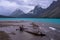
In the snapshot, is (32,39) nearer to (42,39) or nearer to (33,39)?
(33,39)

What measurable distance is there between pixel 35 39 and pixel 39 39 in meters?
0.78

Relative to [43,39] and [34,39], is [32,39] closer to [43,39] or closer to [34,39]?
[34,39]

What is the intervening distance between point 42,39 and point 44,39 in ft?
1.09

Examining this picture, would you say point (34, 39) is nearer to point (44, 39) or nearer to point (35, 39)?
point (35, 39)

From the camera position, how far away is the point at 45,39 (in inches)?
906

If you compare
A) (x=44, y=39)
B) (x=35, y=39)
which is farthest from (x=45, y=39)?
(x=35, y=39)

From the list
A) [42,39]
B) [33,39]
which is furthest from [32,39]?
[42,39]

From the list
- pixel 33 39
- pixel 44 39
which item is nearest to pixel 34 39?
pixel 33 39

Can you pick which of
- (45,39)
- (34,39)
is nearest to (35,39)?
(34,39)

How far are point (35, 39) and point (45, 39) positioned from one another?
169cm

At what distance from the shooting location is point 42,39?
75.5 ft

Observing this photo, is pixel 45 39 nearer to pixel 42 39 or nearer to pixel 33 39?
pixel 42 39

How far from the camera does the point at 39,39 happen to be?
2292 centimetres

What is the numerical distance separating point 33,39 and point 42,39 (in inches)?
61.3
